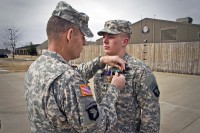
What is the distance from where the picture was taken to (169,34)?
19922mm

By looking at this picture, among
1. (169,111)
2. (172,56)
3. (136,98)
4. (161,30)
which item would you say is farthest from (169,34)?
(136,98)

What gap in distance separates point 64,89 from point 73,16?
0.53 m

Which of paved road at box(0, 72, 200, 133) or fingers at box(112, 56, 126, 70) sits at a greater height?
fingers at box(112, 56, 126, 70)

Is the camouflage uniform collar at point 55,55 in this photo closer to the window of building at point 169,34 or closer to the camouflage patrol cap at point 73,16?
the camouflage patrol cap at point 73,16

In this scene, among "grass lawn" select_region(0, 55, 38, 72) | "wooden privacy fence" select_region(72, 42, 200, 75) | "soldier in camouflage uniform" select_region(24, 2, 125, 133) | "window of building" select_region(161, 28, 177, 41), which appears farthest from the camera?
"window of building" select_region(161, 28, 177, 41)

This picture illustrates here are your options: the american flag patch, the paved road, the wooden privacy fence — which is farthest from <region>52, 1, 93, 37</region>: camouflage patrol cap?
the wooden privacy fence

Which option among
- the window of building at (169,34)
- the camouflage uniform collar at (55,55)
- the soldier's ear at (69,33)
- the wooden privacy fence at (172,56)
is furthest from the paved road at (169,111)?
the window of building at (169,34)

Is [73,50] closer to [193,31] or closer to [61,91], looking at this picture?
[61,91]

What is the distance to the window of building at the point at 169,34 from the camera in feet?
63.6

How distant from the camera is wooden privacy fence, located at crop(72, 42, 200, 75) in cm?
1144

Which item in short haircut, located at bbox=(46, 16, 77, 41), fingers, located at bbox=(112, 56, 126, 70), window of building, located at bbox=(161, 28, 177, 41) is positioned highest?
window of building, located at bbox=(161, 28, 177, 41)

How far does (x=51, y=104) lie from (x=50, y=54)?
1.21 ft

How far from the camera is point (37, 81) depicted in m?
1.26

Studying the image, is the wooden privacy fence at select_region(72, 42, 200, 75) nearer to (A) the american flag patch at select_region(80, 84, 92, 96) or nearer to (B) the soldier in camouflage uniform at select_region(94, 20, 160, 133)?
(B) the soldier in camouflage uniform at select_region(94, 20, 160, 133)
